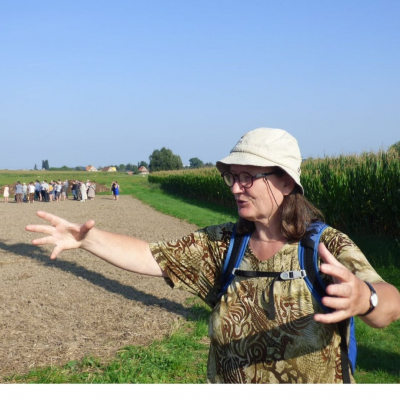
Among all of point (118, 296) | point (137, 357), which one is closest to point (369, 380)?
point (137, 357)

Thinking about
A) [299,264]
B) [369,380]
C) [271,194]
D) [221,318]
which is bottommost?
[369,380]

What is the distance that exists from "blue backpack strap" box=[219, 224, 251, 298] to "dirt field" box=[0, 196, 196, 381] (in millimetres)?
3980

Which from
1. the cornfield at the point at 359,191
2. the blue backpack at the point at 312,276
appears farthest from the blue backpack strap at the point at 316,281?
the cornfield at the point at 359,191

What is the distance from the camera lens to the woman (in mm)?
2090

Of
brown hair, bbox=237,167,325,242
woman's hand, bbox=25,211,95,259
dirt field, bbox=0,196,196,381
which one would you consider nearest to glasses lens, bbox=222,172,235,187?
brown hair, bbox=237,167,325,242

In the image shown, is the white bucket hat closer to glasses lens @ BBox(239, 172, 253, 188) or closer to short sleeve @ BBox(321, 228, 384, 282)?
glasses lens @ BBox(239, 172, 253, 188)

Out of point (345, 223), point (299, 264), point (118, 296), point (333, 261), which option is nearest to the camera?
point (333, 261)

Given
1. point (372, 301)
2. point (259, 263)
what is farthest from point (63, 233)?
point (372, 301)

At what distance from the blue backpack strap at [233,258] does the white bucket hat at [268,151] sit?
338 millimetres

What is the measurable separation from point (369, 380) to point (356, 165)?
10358mm

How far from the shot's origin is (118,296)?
29.4ft

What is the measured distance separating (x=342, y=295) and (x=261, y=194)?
837 millimetres

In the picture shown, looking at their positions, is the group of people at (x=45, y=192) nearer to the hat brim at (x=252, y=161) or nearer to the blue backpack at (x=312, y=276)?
the hat brim at (x=252, y=161)

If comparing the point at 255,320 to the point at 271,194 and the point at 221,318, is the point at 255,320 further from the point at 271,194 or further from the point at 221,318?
the point at 271,194
